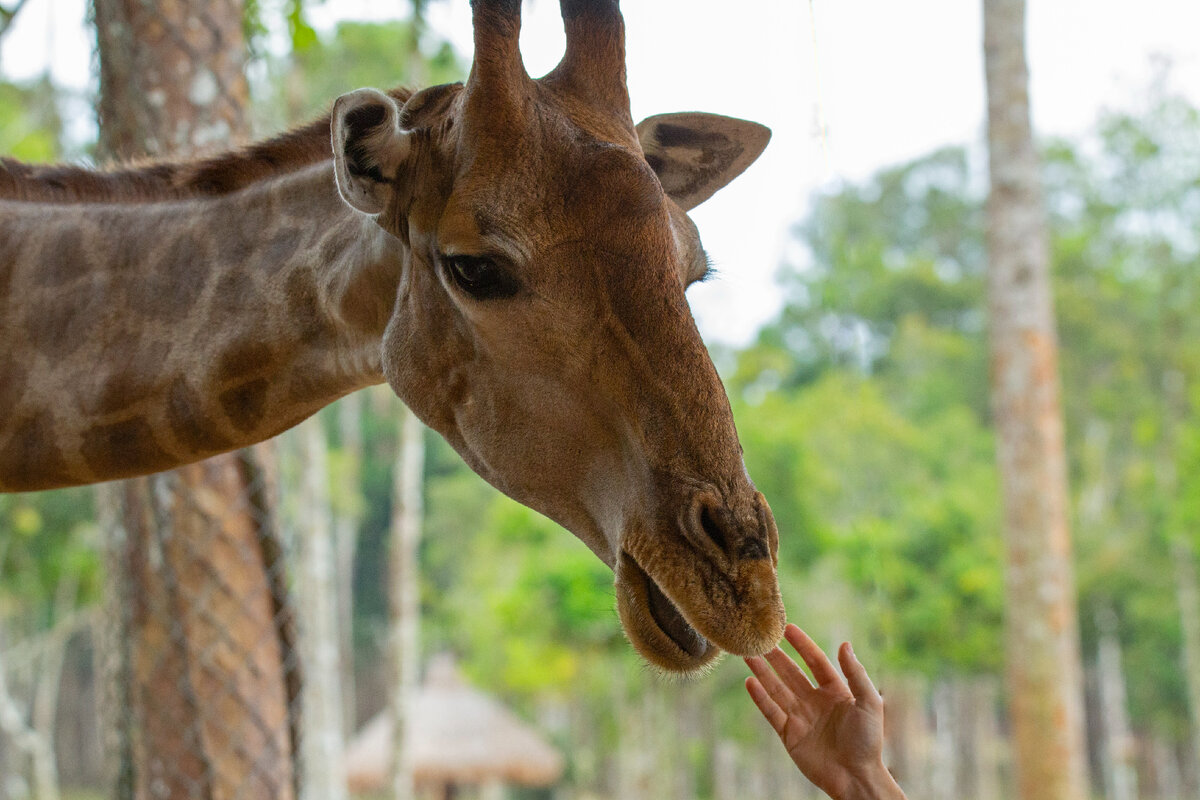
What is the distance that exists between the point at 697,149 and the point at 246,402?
1038 mm

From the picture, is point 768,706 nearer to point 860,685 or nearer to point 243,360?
point 860,685

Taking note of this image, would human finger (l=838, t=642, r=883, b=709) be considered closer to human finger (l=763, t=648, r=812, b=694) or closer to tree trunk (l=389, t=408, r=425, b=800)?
human finger (l=763, t=648, r=812, b=694)

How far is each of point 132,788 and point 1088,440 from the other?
1433 inches

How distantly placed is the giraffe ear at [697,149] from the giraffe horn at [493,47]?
506mm

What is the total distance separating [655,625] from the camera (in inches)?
67.7

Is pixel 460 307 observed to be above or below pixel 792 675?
above

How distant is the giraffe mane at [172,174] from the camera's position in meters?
2.32

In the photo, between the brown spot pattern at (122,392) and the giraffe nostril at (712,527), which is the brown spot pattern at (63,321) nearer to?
the brown spot pattern at (122,392)

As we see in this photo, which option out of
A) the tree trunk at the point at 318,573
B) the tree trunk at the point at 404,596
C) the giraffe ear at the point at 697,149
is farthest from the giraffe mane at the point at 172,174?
the tree trunk at the point at 404,596

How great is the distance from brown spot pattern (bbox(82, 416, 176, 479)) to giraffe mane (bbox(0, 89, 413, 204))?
20.2 inches

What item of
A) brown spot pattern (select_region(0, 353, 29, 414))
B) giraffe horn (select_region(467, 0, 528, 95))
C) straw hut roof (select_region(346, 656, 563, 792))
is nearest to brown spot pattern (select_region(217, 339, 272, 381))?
brown spot pattern (select_region(0, 353, 29, 414))

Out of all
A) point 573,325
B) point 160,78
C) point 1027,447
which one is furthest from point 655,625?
point 1027,447

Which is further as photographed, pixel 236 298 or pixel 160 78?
pixel 160 78

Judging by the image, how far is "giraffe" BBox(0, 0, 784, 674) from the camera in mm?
1700
